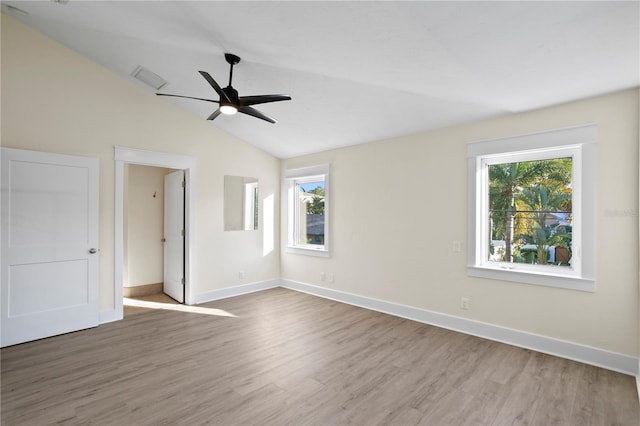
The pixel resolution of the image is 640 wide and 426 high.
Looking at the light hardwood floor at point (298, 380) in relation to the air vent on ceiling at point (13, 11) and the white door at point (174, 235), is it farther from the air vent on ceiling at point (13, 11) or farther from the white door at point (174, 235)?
the air vent on ceiling at point (13, 11)

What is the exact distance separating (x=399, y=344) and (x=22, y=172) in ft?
14.4

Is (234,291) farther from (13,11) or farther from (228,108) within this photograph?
(13,11)

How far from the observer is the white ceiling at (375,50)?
2078 mm

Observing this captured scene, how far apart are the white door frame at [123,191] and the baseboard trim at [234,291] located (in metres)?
0.17

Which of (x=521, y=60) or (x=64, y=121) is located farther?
(x=64, y=121)

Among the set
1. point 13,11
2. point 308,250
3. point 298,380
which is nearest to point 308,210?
point 308,250

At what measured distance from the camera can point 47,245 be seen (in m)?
3.48

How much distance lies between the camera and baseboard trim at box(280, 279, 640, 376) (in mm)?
2734

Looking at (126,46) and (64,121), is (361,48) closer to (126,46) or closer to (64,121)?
(126,46)

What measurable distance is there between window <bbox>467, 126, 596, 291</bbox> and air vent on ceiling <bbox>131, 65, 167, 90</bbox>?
388cm

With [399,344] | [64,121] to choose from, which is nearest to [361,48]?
[399,344]

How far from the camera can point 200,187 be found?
4852 mm

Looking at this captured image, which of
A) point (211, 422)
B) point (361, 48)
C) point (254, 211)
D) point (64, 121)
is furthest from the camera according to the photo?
point (254, 211)

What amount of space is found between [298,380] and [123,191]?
3.39m
